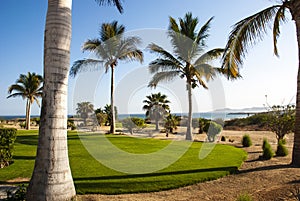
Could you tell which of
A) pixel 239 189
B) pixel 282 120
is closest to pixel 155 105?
pixel 282 120

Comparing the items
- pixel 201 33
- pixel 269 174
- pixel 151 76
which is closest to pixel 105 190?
pixel 269 174

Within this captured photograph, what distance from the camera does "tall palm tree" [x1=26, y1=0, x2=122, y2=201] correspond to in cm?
408

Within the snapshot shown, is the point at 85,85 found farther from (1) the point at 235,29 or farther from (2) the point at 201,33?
(2) the point at 201,33

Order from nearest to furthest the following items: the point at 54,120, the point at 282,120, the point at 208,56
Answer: the point at 54,120
the point at 282,120
the point at 208,56

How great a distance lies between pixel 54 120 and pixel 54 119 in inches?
0.7

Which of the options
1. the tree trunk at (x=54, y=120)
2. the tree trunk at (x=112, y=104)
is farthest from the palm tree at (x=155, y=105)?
the tree trunk at (x=54, y=120)

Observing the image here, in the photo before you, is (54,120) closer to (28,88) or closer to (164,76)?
(164,76)

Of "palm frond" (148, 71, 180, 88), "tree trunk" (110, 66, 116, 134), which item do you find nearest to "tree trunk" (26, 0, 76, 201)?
"palm frond" (148, 71, 180, 88)

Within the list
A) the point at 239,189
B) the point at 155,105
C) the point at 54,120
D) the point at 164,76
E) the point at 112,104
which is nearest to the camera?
the point at 54,120

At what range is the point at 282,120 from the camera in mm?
15742

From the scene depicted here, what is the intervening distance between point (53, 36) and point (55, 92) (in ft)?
3.42

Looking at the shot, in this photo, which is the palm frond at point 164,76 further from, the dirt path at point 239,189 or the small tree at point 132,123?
the dirt path at point 239,189

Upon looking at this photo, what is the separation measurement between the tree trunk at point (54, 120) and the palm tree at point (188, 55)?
15.7 meters

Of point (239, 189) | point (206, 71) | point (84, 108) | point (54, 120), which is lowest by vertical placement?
point (239, 189)
